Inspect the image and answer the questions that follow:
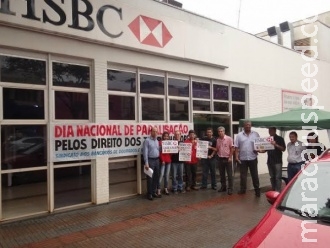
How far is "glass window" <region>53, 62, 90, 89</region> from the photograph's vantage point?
7225 mm

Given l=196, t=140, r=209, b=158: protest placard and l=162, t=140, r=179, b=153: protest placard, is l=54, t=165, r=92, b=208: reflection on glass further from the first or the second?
l=196, t=140, r=209, b=158: protest placard

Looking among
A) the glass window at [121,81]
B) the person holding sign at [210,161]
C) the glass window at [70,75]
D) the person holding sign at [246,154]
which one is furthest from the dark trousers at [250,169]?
the glass window at [70,75]

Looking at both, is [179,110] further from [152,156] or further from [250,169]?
[250,169]

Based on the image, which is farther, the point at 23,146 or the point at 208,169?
the point at 208,169

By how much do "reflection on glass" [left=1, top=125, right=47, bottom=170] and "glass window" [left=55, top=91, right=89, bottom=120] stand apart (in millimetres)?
540

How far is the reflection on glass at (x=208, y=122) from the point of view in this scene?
1027 cm

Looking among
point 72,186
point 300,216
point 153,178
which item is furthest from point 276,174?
point 300,216

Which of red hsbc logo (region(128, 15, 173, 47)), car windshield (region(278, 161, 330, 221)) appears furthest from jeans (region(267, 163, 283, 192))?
car windshield (region(278, 161, 330, 221))

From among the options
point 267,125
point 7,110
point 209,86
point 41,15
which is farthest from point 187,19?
point 7,110

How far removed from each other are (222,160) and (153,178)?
213 centimetres

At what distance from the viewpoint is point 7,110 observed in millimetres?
6473

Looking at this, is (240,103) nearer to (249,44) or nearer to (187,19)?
(249,44)

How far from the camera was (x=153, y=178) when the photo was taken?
8.38 meters

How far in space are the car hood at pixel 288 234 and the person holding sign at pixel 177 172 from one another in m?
5.62
